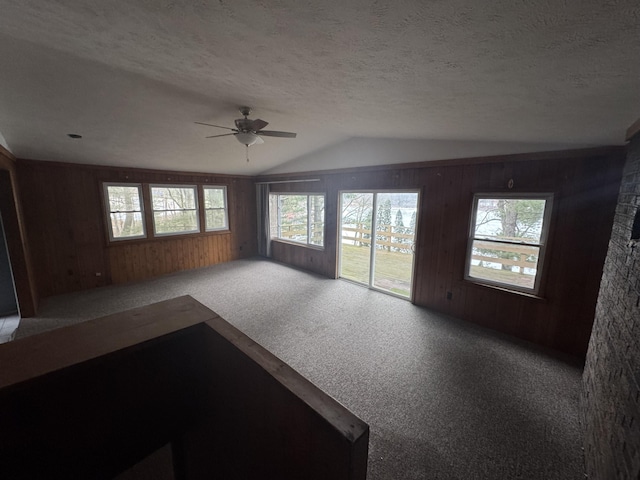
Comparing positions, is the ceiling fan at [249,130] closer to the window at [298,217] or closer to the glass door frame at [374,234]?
the glass door frame at [374,234]

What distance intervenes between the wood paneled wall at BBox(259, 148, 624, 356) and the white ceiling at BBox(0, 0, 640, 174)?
0.26 meters

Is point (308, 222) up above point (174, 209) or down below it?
below

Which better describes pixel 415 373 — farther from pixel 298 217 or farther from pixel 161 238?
pixel 161 238

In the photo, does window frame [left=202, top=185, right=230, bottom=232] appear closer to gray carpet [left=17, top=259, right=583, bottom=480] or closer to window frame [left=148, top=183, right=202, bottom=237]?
window frame [left=148, top=183, right=202, bottom=237]

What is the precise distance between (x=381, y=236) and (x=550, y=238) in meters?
2.23

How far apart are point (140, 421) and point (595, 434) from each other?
8.42 ft

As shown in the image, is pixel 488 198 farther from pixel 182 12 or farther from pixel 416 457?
pixel 182 12


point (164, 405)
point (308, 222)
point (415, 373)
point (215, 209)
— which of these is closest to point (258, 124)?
point (164, 405)

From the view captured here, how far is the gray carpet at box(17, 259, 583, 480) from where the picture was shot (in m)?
1.70

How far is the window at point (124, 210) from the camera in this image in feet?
15.4

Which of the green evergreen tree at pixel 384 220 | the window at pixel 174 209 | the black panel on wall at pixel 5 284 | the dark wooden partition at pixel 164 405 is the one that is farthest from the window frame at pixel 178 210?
the dark wooden partition at pixel 164 405

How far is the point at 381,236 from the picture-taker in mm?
4512

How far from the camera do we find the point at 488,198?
3.28 meters

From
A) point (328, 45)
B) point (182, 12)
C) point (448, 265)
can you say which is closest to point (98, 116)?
point (182, 12)
